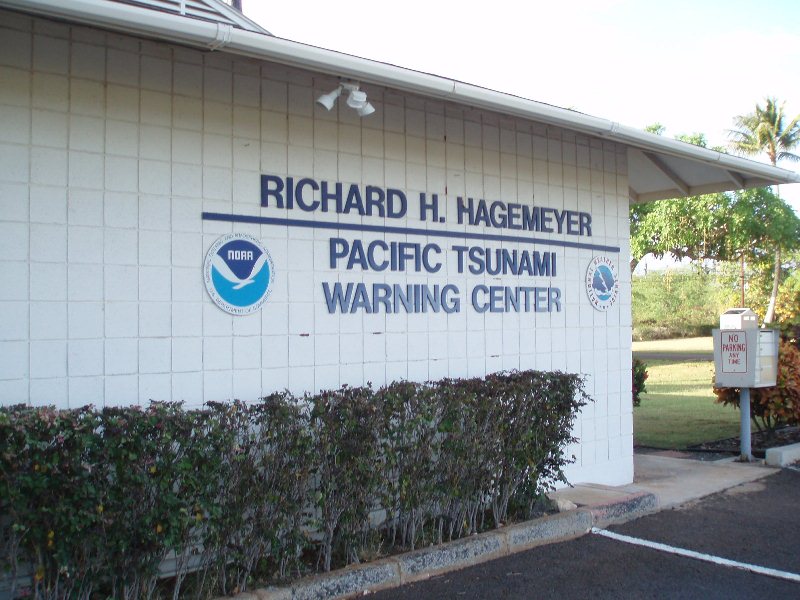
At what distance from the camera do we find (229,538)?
5012 millimetres

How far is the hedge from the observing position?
14.1 feet

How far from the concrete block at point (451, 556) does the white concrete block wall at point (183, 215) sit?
4.85 ft

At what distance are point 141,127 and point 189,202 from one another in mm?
592

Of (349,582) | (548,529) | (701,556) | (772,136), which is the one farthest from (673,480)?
(772,136)

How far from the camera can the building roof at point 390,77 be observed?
461cm

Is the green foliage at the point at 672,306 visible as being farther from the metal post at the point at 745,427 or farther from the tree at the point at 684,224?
the metal post at the point at 745,427

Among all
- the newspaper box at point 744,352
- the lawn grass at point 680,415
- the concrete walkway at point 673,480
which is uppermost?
the newspaper box at point 744,352

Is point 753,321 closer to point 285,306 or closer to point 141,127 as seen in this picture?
point 285,306

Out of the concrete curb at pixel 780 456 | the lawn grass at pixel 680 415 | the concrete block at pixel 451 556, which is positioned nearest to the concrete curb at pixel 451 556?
the concrete block at pixel 451 556

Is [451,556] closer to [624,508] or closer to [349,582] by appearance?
[349,582]

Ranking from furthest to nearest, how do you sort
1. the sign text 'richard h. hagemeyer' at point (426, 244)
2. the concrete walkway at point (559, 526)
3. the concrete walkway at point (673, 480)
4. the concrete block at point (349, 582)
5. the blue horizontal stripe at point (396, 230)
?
the concrete walkway at point (673, 480), the sign text 'richard h. hagemeyer' at point (426, 244), the blue horizontal stripe at point (396, 230), the concrete walkway at point (559, 526), the concrete block at point (349, 582)

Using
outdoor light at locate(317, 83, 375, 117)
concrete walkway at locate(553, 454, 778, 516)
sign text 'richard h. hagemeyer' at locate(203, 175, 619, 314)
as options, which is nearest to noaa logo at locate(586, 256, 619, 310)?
sign text 'richard h. hagemeyer' at locate(203, 175, 619, 314)

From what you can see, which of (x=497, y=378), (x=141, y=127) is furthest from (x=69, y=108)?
(x=497, y=378)

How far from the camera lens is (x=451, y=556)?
19.2 ft
